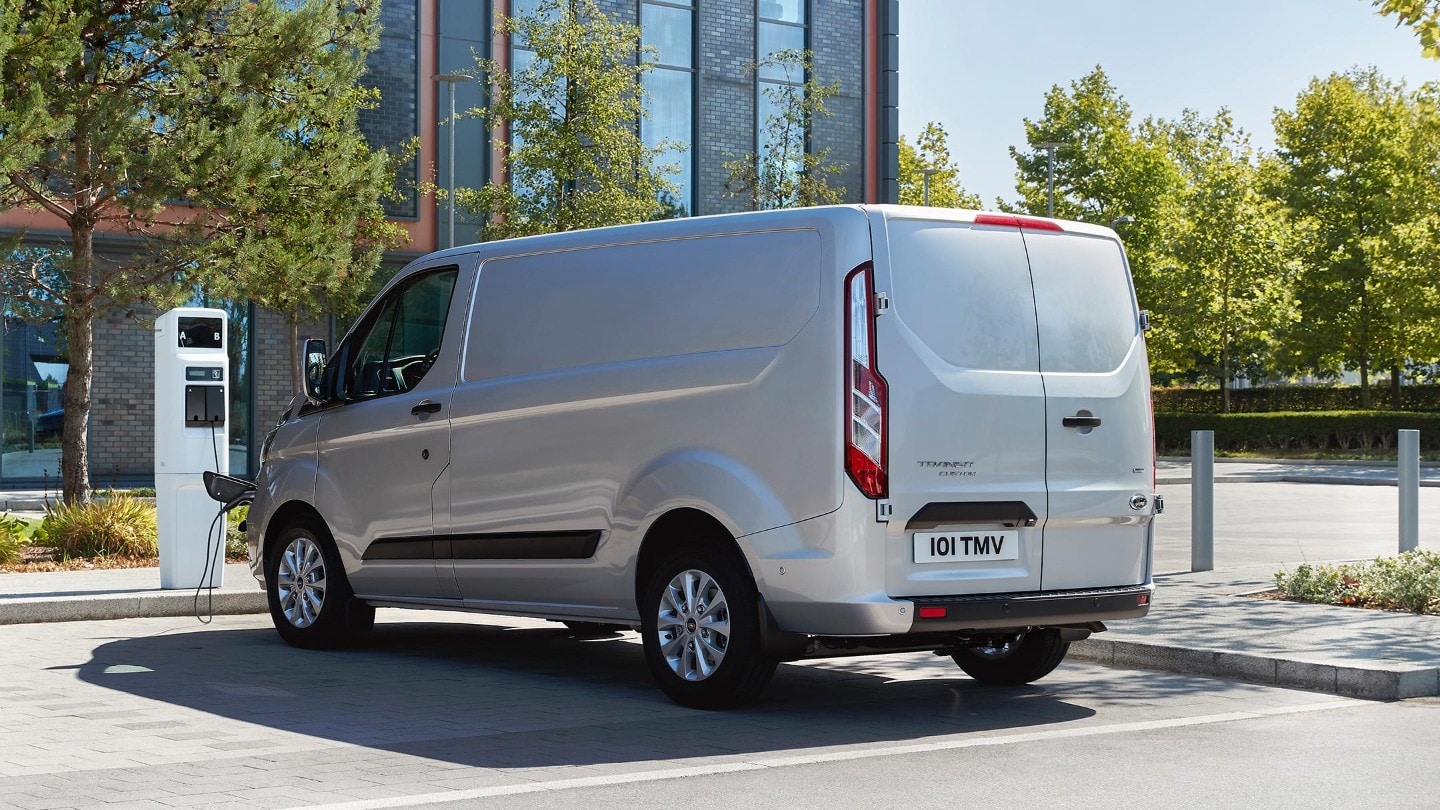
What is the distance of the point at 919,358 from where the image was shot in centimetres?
721

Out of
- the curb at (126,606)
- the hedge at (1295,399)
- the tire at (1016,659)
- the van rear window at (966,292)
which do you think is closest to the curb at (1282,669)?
the tire at (1016,659)

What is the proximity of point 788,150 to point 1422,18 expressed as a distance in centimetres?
1846

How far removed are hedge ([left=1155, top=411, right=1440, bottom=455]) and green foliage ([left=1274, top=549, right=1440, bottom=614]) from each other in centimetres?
3301

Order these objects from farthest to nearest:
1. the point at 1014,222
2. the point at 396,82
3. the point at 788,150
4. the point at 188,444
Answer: the point at 788,150, the point at 396,82, the point at 188,444, the point at 1014,222

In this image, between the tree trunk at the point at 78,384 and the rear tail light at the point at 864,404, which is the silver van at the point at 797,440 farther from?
the tree trunk at the point at 78,384

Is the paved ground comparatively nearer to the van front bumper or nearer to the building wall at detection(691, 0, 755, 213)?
the van front bumper

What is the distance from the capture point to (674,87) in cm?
3066

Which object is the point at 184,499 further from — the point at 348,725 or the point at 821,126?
the point at 821,126

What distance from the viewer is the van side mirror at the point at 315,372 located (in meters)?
9.85

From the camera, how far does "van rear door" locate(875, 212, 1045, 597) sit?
712cm

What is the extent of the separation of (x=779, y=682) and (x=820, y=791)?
9.53 feet

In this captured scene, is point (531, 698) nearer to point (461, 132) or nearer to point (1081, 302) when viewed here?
point (1081, 302)

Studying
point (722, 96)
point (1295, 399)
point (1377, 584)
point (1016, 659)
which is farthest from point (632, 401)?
point (1295, 399)

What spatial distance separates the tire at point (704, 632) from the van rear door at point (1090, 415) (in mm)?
1326
